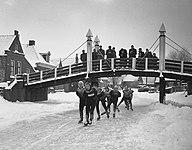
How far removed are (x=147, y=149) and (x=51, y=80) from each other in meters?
16.3

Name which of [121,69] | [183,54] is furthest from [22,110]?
[183,54]

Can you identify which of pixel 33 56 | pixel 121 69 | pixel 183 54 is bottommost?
pixel 183 54

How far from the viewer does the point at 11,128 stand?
31.8 ft

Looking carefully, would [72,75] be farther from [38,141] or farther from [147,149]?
[147,149]

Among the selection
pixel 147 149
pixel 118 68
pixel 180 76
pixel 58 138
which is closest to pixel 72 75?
pixel 118 68

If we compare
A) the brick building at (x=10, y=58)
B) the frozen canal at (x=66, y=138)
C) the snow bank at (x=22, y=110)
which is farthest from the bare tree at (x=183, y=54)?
the brick building at (x=10, y=58)

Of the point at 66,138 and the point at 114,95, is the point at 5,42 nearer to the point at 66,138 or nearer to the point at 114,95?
the point at 114,95

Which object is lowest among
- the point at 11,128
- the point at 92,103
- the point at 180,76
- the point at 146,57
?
the point at 11,128

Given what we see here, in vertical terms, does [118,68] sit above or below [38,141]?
above

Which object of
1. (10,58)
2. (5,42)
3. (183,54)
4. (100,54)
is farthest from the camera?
(5,42)

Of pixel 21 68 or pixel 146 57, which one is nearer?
pixel 146 57

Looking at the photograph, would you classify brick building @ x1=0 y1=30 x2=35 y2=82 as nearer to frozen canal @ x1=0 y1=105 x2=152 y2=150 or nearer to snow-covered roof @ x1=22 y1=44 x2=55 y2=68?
snow-covered roof @ x1=22 y1=44 x2=55 y2=68

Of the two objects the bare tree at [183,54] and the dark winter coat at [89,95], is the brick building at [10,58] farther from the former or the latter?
the bare tree at [183,54]

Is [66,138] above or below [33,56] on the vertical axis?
below
